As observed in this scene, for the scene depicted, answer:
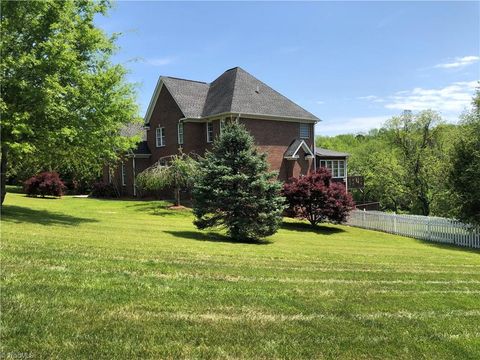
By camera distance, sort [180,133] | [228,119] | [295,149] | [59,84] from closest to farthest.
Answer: [59,84] → [228,119] → [295,149] → [180,133]

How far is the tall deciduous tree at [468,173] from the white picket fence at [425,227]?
67 cm

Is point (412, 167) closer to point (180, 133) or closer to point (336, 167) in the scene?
point (336, 167)

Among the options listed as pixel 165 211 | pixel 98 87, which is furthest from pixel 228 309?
pixel 165 211

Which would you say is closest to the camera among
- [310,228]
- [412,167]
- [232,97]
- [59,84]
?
[59,84]

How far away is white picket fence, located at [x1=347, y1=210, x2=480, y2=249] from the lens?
22.6 m

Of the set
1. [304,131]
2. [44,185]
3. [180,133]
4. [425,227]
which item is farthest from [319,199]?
[44,185]

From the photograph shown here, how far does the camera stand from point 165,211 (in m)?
27.3

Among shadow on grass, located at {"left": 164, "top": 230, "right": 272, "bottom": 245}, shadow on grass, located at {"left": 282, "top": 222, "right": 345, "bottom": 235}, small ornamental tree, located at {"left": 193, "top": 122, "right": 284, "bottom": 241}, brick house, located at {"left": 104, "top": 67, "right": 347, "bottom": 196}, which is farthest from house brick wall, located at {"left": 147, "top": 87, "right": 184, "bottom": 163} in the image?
shadow on grass, located at {"left": 164, "top": 230, "right": 272, "bottom": 245}

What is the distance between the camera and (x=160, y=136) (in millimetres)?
37844

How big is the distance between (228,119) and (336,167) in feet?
40.4

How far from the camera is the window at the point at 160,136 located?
37469 mm

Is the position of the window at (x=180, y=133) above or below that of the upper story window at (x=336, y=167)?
above

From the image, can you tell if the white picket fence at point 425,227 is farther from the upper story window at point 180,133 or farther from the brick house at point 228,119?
the upper story window at point 180,133

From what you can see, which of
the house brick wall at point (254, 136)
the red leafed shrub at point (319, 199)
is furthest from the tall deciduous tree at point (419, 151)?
the red leafed shrub at point (319, 199)
